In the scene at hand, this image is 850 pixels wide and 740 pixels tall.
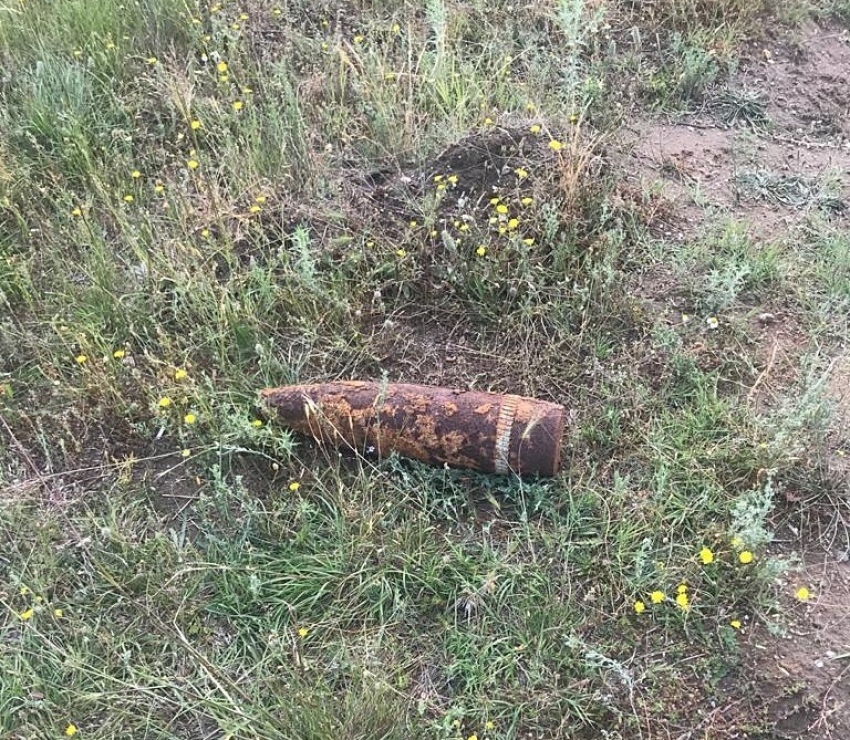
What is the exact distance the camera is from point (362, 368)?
10.9ft

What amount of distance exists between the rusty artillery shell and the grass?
0.31 ft

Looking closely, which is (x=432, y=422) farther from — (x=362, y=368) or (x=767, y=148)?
(x=767, y=148)

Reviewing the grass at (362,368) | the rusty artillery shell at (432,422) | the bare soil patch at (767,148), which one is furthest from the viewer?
the bare soil patch at (767,148)

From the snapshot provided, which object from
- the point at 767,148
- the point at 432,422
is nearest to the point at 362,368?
the point at 432,422

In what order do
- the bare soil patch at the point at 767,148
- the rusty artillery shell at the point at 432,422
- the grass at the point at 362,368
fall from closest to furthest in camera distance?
1. the grass at the point at 362,368
2. the rusty artillery shell at the point at 432,422
3. the bare soil patch at the point at 767,148

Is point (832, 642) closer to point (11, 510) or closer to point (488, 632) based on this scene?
point (488, 632)

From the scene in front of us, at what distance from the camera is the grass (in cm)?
251

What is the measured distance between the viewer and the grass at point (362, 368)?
8.23 ft

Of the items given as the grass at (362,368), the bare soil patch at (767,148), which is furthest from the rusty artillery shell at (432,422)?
the bare soil patch at (767,148)

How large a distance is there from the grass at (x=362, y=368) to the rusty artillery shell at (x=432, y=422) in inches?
3.7

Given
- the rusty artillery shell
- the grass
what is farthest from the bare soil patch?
the rusty artillery shell

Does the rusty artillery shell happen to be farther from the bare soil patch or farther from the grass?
the bare soil patch

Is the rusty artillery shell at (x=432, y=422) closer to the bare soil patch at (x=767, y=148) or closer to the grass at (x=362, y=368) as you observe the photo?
the grass at (x=362, y=368)

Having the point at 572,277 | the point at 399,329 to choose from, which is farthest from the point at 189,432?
the point at 572,277
